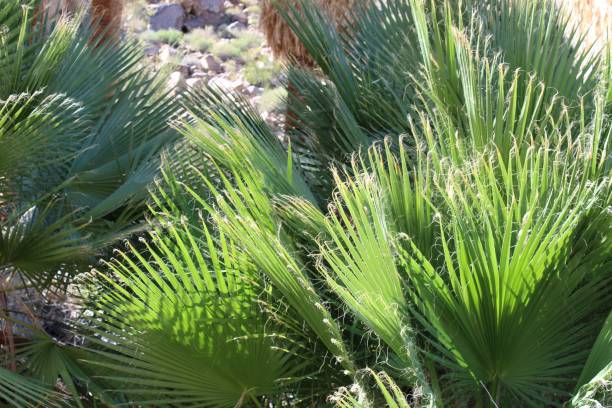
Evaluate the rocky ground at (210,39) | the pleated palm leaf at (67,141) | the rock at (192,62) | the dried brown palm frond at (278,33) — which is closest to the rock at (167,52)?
the rocky ground at (210,39)

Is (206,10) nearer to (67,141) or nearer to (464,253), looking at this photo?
(67,141)

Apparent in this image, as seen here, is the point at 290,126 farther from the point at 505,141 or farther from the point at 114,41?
the point at 505,141

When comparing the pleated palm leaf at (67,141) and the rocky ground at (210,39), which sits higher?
the rocky ground at (210,39)

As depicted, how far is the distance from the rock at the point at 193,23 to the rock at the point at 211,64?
3724 mm

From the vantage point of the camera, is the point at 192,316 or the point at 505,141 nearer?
the point at 192,316

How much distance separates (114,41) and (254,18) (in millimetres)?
27110

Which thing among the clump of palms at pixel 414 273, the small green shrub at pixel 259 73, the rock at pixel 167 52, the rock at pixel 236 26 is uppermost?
the rock at pixel 236 26

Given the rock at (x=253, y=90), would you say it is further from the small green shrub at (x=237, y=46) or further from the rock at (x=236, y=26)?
the rock at (x=236, y=26)

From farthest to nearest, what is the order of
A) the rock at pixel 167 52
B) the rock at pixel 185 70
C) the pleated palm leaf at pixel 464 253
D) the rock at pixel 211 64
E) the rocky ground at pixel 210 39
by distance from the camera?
the rock at pixel 211 64, the rocky ground at pixel 210 39, the rock at pixel 185 70, the rock at pixel 167 52, the pleated palm leaf at pixel 464 253

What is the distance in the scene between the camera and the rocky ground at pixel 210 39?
27.3 metres

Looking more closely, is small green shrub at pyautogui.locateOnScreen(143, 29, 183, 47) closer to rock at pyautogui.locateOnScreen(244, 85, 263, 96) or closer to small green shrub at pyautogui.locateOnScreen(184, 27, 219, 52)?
small green shrub at pyautogui.locateOnScreen(184, 27, 219, 52)

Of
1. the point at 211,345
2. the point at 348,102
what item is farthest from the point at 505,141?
the point at 348,102

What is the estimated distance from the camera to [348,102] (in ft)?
17.3

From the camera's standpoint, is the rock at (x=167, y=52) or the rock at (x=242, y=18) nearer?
the rock at (x=167, y=52)
